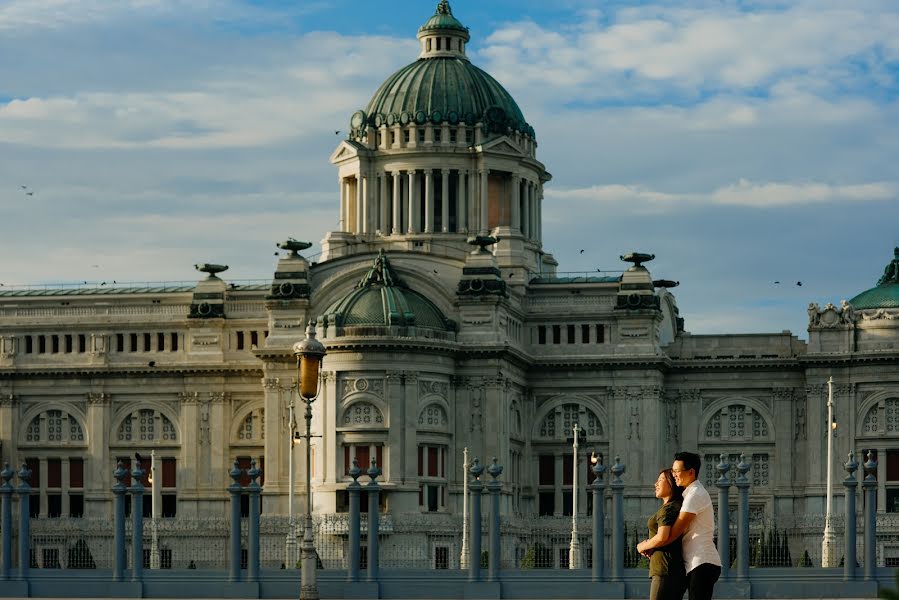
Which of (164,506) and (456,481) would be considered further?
(164,506)

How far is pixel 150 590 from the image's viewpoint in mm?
75000

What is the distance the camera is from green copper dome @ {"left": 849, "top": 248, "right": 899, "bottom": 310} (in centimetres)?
12500

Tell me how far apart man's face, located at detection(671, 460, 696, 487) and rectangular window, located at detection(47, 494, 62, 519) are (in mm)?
94696

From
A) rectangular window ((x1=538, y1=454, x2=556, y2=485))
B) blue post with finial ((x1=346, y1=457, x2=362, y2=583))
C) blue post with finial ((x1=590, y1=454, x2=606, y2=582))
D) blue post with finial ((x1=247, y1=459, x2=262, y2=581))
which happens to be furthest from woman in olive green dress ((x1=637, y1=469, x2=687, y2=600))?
rectangular window ((x1=538, y1=454, x2=556, y2=485))

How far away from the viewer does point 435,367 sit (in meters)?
119

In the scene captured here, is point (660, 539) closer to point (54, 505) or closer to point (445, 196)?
point (445, 196)

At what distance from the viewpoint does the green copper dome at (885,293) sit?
125000 millimetres

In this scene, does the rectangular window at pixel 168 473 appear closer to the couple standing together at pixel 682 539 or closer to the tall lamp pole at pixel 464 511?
the tall lamp pole at pixel 464 511

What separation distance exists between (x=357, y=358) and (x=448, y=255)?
40.3ft

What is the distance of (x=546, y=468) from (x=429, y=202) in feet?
56.5

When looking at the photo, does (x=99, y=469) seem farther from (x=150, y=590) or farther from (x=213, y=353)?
(x=150, y=590)

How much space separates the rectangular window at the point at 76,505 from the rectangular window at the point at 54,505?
2.06 feet

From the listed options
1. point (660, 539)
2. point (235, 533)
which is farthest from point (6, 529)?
point (660, 539)

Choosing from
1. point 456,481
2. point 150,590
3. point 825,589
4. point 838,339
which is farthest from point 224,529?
point 825,589
